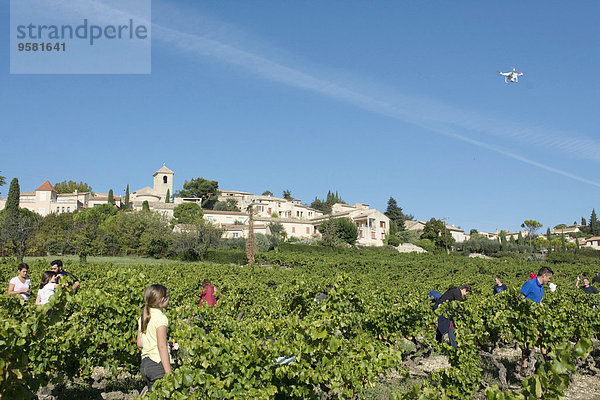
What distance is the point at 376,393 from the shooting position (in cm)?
664

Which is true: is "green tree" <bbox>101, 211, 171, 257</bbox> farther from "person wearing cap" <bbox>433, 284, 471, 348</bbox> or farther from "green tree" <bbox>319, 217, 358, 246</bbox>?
"person wearing cap" <bbox>433, 284, 471, 348</bbox>

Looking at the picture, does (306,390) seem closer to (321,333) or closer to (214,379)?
(321,333)

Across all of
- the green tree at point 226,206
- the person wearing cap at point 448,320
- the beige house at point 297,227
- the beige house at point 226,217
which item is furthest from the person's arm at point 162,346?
the green tree at point 226,206

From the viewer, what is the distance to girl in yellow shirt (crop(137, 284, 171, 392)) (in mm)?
4145

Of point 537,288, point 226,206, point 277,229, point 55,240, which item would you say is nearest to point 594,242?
point 277,229

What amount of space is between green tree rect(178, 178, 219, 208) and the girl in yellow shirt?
85.5 meters

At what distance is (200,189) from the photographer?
88062 millimetres

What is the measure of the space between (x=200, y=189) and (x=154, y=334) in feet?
282

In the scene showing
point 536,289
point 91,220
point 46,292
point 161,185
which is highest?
point 161,185

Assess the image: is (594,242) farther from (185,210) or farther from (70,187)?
(70,187)

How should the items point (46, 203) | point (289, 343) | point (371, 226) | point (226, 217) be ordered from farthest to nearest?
1. point (46, 203)
2. point (226, 217)
3. point (371, 226)
4. point (289, 343)

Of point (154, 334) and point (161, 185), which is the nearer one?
point (154, 334)

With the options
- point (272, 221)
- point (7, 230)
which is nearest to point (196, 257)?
point (7, 230)

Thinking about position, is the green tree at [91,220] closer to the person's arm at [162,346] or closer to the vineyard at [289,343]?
the vineyard at [289,343]
